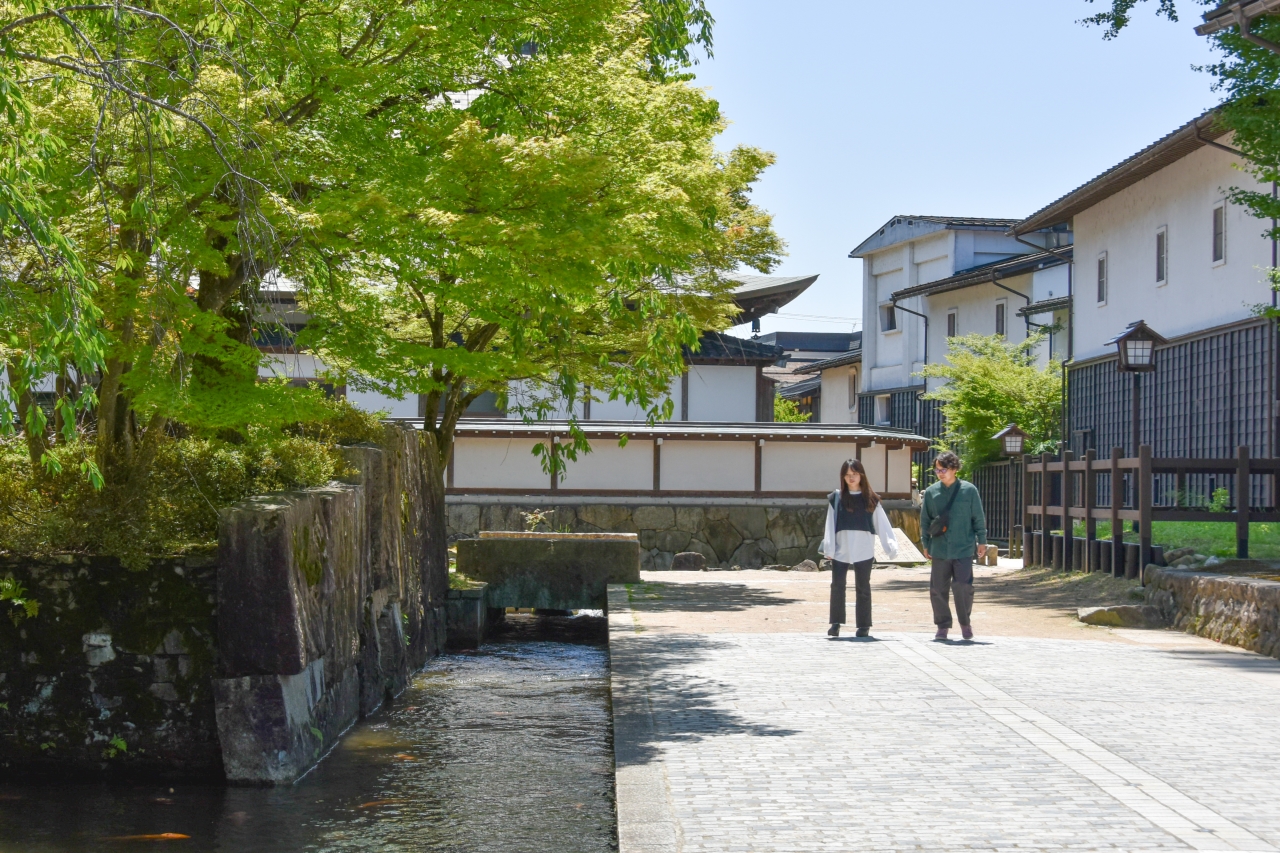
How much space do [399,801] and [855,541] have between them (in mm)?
5553

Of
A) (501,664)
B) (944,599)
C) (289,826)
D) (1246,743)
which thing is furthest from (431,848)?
(501,664)

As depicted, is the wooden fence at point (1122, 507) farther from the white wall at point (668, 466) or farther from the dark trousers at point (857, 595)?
the white wall at point (668, 466)

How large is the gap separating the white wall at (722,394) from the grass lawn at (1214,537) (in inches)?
521

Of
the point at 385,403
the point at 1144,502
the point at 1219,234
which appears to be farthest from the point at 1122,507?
the point at 385,403

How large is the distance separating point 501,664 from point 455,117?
640cm

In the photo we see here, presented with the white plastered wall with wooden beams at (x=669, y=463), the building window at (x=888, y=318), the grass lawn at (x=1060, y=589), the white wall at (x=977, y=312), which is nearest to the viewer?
the grass lawn at (x=1060, y=589)

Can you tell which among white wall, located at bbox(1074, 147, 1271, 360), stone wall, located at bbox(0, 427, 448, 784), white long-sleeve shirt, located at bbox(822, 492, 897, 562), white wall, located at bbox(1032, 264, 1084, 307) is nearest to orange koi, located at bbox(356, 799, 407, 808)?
stone wall, located at bbox(0, 427, 448, 784)

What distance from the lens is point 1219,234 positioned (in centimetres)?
2191

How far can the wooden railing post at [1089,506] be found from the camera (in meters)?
16.7

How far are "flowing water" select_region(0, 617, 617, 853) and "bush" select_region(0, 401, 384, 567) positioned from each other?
5.24ft

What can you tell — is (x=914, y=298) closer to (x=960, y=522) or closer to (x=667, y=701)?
(x=960, y=522)

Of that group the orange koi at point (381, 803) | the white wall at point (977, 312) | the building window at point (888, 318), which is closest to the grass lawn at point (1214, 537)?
the orange koi at point (381, 803)

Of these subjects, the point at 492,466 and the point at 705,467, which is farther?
the point at 705,467

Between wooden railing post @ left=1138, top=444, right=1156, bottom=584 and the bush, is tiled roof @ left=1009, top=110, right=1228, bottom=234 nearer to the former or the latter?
wooden railing post @ left=1138, top=444, right=1156, bottom=584
